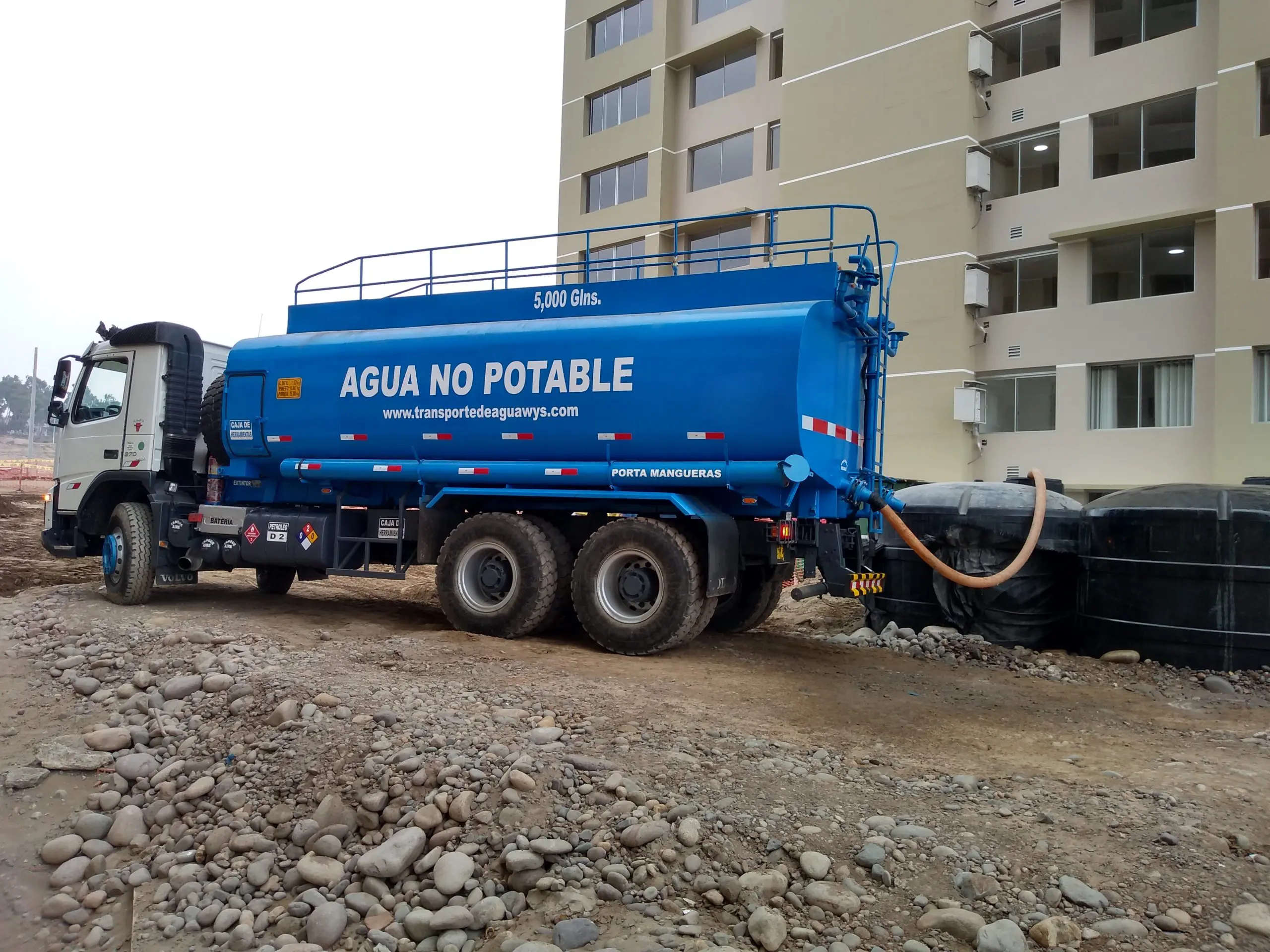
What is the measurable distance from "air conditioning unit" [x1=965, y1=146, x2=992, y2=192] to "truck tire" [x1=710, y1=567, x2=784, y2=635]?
49.7ft

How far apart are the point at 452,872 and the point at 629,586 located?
172 inches

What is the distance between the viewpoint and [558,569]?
880 cm

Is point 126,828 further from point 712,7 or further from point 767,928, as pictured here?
point 712,7

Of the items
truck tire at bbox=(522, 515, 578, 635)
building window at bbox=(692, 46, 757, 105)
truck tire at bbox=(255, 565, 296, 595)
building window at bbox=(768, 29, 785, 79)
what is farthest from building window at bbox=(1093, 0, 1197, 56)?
truck tire at bbox=(255, 565, 296, 595)

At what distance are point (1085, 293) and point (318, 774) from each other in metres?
19.4

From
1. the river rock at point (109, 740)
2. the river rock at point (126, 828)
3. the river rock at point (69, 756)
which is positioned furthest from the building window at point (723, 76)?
the river rock at point (126, 828)

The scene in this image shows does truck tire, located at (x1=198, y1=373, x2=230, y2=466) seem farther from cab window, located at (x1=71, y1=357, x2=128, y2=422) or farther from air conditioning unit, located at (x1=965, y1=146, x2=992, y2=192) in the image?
air conditioning unit, located at (x1=965, y1=146, x2=992, y2=192)

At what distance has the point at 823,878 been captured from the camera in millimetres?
3873

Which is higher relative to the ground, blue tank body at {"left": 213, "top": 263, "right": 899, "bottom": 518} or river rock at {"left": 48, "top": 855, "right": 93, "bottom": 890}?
blue tank body at {"left": 213, "top": 263, "right": 899, "bottom": 518}

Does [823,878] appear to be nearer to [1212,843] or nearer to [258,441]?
[1212,843]

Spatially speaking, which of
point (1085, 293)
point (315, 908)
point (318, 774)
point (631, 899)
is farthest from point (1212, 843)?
point (1085, 293)

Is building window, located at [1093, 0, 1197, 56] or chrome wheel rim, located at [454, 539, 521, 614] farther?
building window, located at [1093, 0, 1197, 56]

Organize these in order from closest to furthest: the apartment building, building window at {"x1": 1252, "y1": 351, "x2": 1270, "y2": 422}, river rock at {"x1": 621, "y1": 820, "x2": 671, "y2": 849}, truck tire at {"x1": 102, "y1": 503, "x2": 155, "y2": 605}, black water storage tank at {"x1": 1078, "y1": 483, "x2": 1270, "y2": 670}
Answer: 1. river rock at {"x1": 621, "y1": 820, "x2": 671, "y2": 849}
2. black water storage tank at {"x1": 1078, "y1": 483, "x2": 1270, "y2": 670}
3. truck tire at {"x1": 102, "y1": 503, "x2": 155, "y2": 605}
4. building window at {"x1": 1252, "y1": 351, "x2": 1270, "y2": 422}
5. the apartment building

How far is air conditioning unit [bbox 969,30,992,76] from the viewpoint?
21141mm
